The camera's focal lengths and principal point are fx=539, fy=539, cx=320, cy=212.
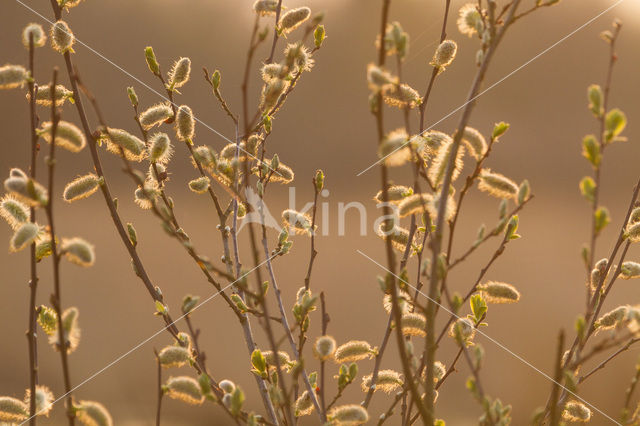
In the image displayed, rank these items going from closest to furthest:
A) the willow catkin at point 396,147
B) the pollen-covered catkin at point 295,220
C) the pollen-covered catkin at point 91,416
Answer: the willow catkin at point 396,147
the pollen-covered catkin at point 91,416
the pollen-covered catkin at point 295,220

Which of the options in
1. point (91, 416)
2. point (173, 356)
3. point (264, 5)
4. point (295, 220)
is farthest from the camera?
point (264, 5)

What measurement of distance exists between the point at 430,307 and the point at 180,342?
1.66 feet

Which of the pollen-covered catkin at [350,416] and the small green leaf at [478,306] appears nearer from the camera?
the pollen-covered catkin at [350,416]

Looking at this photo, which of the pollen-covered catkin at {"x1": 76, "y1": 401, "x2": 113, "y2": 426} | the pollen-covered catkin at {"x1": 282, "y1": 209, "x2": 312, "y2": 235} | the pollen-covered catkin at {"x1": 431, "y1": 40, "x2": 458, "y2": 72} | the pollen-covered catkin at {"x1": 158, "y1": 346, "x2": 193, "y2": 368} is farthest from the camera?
the pollen-covered catkin at {"x1": 282, "y1": 209, "x2": 312, "y2": 235}

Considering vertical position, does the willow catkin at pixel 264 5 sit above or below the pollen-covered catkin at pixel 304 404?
above

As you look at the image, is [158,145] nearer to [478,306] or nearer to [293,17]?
[293,17]

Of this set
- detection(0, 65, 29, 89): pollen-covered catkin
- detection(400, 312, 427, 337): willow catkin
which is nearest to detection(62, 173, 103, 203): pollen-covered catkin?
detection(0, 65, 29, 89): pollen-covered catkin

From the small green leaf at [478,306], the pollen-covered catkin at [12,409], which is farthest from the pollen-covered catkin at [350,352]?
the pollen-covered catkin at [12,409]

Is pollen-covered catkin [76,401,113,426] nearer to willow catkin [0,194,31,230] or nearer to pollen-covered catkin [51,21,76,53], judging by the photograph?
willow catkin [0,194,31,230]

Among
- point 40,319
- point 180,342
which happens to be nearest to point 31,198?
point 40,319

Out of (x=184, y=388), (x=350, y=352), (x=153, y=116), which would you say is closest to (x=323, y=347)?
(x=350, y=352)

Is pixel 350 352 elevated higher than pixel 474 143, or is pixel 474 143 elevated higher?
pixel 474 143

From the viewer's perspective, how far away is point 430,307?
564 millimetres

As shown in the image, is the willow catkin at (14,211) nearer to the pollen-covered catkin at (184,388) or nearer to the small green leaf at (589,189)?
the pollen-covered catkin at (184,388)
